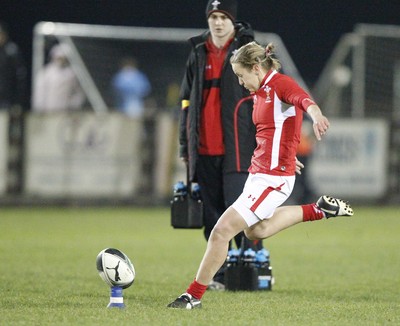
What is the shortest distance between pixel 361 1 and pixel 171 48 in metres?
8.17

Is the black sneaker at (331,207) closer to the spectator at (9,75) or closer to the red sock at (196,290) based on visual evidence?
the red sock at (196,290)

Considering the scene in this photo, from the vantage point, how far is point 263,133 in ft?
25.0

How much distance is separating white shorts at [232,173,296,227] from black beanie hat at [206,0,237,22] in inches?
70.5

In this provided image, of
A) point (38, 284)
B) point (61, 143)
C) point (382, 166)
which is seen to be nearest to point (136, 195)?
point (61, 143)

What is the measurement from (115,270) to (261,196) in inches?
45.1

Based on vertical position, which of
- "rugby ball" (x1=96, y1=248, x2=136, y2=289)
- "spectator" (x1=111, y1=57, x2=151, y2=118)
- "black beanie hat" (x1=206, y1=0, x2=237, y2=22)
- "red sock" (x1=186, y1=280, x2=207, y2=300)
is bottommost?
"red sock" (x1=186, y1=280, x2=207, y2=300)

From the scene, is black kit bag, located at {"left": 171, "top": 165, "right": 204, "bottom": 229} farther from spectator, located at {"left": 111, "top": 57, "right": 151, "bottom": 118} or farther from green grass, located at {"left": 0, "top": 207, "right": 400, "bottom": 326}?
spectator, located at {"left": 111, "top": 57, "right": 151, "bottom": 118}

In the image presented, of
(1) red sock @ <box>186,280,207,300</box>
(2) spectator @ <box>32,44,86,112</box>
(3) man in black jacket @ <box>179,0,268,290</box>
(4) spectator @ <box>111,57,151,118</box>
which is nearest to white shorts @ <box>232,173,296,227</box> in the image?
(1) red sock @ <box>186,280,207,300</box>

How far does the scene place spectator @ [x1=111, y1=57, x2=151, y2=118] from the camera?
1975cm

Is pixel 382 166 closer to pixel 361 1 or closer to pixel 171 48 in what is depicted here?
pixel 171 48

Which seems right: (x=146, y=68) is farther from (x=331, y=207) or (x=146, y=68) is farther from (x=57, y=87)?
(x=331, y=207)

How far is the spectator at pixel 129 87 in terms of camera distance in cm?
1975

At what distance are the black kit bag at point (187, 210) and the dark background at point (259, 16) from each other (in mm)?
16607

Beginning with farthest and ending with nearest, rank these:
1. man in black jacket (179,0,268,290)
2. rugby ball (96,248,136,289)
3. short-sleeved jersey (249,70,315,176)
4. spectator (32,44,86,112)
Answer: spectator (32,44,86,112), man in black jacket (179,0,268,290), short-sleeved jersey (249,70,315,176), rugby ball (96,248,136,289)
